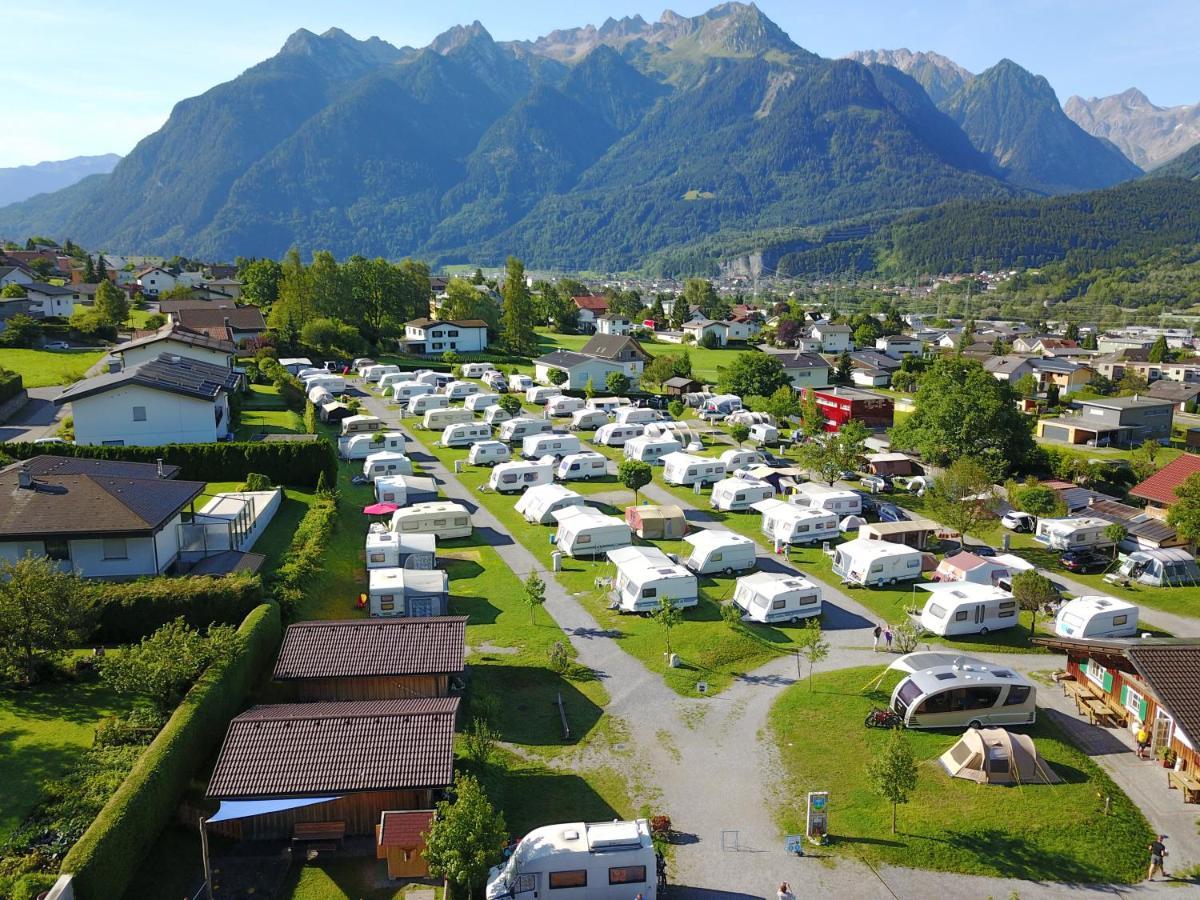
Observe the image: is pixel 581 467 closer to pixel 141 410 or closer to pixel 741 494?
pixel 741 494

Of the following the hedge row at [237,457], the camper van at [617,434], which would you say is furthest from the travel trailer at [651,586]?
the camper van at [617,434]

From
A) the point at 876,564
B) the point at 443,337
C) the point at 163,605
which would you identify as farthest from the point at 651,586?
the point at 443,337

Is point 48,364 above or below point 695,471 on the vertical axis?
above

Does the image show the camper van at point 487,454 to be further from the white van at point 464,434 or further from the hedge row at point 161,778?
the hedge row at point 161,778

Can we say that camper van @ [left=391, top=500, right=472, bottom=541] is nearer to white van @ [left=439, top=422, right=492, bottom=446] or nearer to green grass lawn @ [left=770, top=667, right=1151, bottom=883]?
white van @ [left=439, top=422, right=492, bottom=446]

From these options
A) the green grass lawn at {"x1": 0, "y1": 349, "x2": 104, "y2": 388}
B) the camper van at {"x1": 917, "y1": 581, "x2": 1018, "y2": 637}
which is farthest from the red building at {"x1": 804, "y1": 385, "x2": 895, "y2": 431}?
the green grass lawn at {"x1": 0, "y1": 349, "x2": 104, "y2": 388}

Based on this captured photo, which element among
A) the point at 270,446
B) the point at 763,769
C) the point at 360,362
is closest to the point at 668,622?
the point at 763,769
